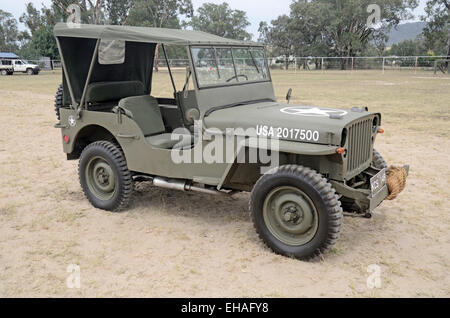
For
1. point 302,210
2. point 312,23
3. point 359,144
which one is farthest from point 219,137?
point 312,23

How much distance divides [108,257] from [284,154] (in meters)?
1.86

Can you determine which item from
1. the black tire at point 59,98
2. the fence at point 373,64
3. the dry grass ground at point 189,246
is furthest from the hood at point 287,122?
the fence at point 373,64

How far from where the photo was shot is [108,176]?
Answer: 5.13m

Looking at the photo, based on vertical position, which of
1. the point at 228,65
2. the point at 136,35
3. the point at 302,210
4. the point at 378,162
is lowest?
the point at 302,210

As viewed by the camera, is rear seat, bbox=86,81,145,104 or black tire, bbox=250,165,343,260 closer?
black tire, bbox=250,165,343,260

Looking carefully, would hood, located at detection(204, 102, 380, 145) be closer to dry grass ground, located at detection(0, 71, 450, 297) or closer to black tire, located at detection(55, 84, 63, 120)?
dry grass ground, located at detection(0, 71, 450, 297)

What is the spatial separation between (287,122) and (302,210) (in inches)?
31.2

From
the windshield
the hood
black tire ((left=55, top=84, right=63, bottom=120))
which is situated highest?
the windshield

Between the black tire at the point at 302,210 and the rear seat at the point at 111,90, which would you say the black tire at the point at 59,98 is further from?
the black tire at the point at 302,210

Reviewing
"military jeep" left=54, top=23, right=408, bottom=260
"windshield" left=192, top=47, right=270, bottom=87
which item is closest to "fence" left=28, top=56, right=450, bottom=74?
"windshield" left=192, top=47, right=270, bottom=87

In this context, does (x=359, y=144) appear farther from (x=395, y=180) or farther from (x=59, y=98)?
(x=59, y=98)

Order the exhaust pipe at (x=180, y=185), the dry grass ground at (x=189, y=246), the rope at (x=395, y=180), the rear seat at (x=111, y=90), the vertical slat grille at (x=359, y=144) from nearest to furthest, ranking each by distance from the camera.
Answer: the dry grass ground at (x=189, y=246) < the vertical slat grille at (x=359, y=144) < the rope at (x=395, y=180) < the exhaust pipe at (x=180, y=185) < the rear seat at (x=111, y=90)

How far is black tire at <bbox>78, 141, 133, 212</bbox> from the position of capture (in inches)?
193

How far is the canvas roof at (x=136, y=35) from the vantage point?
439cm
